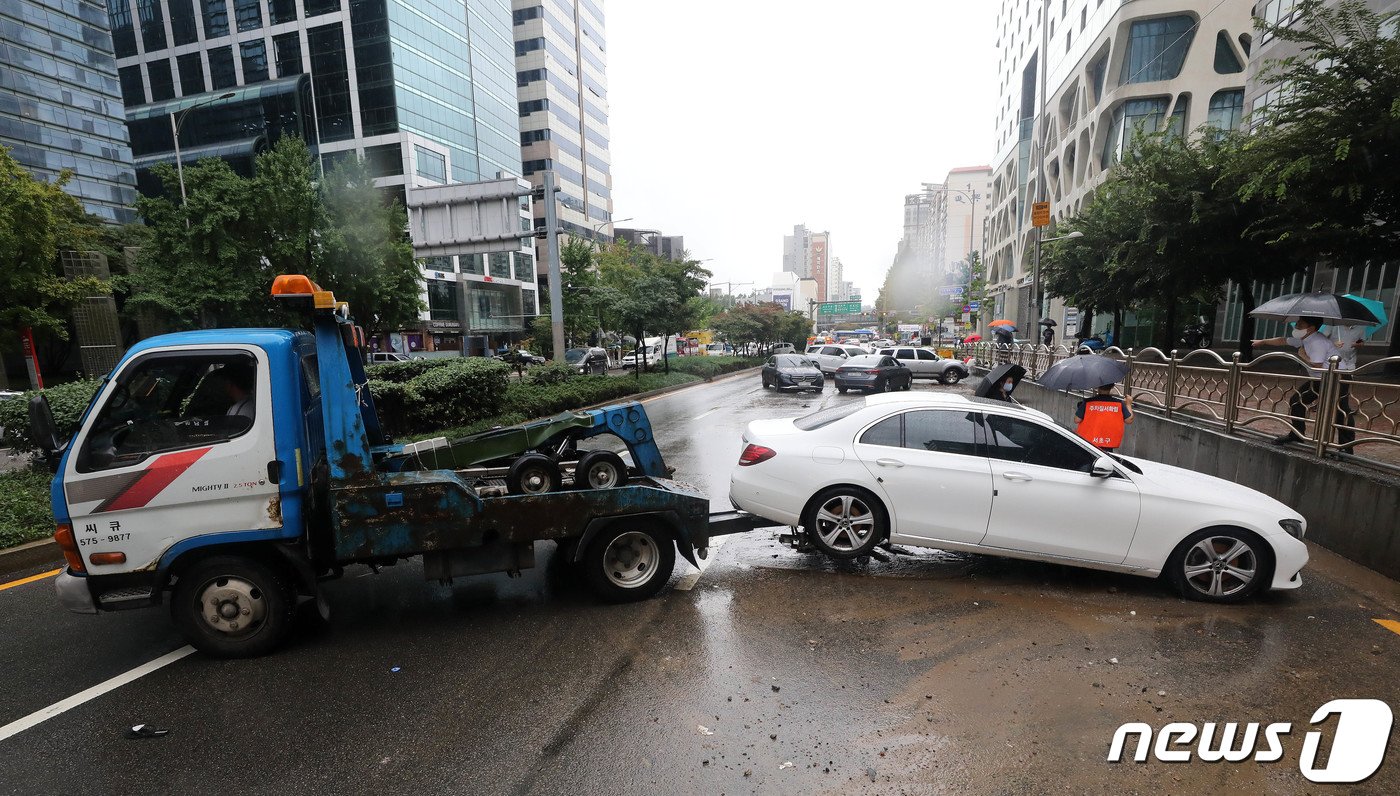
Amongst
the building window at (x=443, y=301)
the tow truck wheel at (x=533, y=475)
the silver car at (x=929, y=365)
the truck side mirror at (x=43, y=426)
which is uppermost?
the building window at (x=443, y=301)

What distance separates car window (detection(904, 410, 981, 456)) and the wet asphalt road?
3.66 feet

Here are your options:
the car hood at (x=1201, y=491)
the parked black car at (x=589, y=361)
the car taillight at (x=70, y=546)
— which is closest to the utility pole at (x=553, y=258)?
the parked black car at (x=589, y=361)

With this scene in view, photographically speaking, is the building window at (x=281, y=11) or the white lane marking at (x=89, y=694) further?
the building window at (x=281, y=11)

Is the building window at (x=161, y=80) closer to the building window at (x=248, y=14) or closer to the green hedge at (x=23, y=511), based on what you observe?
the building window at (x=248, y=14)

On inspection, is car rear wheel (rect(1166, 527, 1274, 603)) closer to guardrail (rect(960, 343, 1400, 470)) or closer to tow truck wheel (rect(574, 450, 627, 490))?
guardrail (rect(960, 343, 1400, 470))

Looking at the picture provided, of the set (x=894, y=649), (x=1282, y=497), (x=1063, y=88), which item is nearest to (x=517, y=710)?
(x=894, y=649)

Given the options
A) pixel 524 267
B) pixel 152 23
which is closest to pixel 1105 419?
pixel 524 267

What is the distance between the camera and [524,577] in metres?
5.21

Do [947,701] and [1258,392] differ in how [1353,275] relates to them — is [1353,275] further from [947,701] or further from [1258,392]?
[947,701]

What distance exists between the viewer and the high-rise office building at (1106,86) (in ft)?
105

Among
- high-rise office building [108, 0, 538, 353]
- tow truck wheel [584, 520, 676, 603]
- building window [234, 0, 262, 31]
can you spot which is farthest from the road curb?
building window [234, 0, 262, 31]

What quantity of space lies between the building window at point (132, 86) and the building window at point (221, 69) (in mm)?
7441

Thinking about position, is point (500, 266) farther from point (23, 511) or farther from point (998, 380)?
point (998, 380)

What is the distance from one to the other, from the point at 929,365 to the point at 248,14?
53327 millimetres
